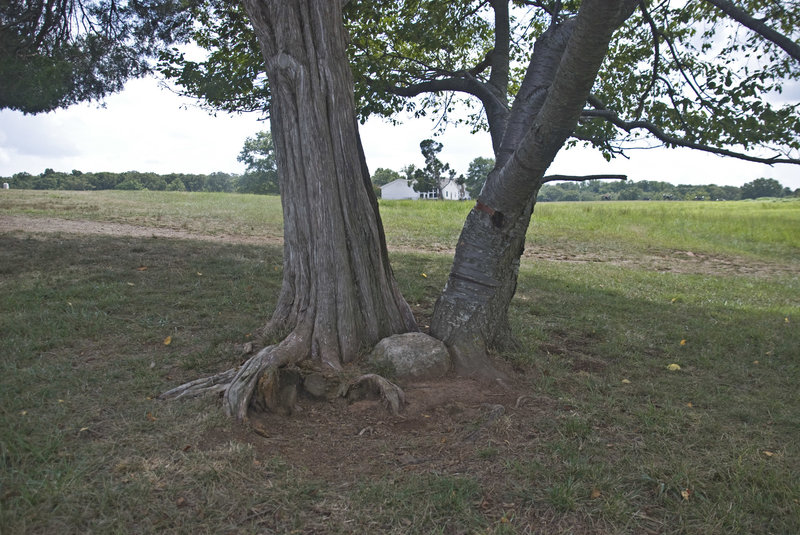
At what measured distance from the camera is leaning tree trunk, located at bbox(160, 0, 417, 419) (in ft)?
14.2

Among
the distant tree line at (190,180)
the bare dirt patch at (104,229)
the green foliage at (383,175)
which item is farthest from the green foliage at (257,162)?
the bare dirt patch at (104,229)

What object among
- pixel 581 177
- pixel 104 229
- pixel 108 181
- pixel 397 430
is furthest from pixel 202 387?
pixel 108 181

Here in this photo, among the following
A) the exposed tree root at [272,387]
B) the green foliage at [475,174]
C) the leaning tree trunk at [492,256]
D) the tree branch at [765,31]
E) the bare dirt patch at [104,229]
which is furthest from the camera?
the green foliage at [475,174]

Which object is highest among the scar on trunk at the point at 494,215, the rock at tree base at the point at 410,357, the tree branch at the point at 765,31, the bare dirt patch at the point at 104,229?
the tree branch at the point at 765,31

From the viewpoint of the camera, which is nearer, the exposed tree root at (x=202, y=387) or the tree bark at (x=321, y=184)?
the exposed tree root at (x=202, y=387)

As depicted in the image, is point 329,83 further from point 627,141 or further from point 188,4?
point 188,4

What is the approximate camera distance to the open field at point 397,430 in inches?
105

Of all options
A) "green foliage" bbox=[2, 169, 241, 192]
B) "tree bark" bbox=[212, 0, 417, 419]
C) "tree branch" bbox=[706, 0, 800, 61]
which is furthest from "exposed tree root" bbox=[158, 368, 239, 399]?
"green foliage" bbox=[2, 169, 241, 192]

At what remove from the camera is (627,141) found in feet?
18.2

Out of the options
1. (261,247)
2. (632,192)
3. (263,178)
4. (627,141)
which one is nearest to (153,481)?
(627,141)

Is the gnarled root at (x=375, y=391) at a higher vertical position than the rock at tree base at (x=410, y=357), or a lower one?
lower

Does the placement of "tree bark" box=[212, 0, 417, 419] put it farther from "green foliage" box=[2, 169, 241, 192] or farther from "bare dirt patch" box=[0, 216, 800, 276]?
"green foliage" box=[2, 169, 241, 192]

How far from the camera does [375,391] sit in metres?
3.95

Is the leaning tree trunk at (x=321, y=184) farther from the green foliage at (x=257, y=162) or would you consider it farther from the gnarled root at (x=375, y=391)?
the green foliage at (x=257, y=162)
